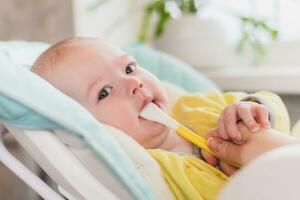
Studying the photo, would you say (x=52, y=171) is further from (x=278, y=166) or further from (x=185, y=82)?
(x=185, y=82)

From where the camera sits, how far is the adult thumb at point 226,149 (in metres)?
0.70

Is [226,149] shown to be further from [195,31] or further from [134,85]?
[195,31]

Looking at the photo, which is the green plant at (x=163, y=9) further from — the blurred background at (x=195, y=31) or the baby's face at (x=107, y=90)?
the baby's face at (x=107, y=90)

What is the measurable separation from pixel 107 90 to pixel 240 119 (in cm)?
23

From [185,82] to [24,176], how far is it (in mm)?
605

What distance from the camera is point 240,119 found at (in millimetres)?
733

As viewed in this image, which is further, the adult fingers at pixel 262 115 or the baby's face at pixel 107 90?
the baby's face at pixel 107 90

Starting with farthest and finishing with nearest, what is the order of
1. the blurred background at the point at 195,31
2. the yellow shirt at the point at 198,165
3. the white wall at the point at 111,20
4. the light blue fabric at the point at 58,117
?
the white wall at the point at 111,20, the blurred background at the point at 195,31, the yellow shirt at the point at 198,165, the light blue fabric at the point at 58,117

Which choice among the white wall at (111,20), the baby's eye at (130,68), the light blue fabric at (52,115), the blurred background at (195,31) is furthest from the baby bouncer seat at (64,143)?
the white wall at (111,20)

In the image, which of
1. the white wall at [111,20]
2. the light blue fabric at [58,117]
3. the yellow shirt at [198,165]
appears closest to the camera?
the light blue fabric at [58,117]

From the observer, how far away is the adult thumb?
0.70 m

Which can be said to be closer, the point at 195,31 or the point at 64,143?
the point at 64,143

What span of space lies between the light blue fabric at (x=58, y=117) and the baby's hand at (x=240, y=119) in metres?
0.15

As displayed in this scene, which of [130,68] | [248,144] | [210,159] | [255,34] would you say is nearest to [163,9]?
[255,34]
